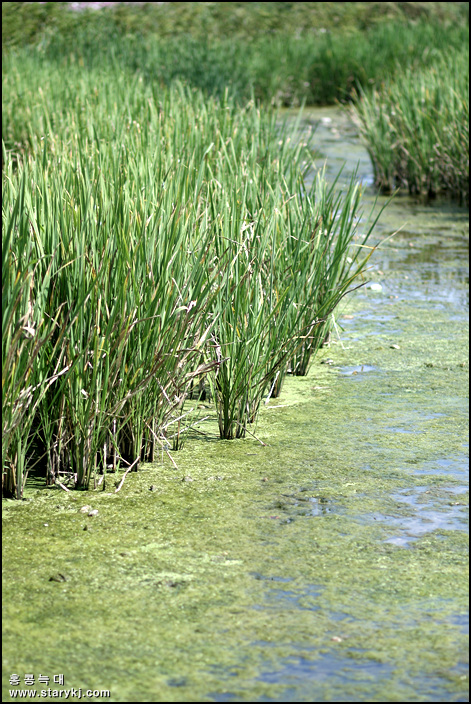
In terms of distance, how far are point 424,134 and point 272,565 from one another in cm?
506

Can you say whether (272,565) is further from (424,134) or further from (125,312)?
(424,134)

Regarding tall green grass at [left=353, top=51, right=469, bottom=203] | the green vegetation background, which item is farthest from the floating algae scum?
the green vegetation background

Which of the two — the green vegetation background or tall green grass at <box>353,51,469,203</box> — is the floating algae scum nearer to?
tall green grass at <box>353,51,469,203</box>

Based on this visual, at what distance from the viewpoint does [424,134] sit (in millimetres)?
6551

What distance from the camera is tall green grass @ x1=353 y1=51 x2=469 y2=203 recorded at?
6.46 meters

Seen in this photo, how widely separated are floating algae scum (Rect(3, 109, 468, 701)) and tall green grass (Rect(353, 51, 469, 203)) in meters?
3.69

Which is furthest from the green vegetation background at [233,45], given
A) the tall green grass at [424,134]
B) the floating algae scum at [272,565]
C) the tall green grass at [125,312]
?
the floating algae scum at [272,565]

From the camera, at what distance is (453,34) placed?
11031 mm

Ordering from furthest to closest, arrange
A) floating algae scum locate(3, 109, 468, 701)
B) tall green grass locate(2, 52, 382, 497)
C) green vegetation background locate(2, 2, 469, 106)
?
green vegetation background locate(2, 2, 469, 106) → tall green grass locate(2, 52, 382, 497) → floating algae scum locate(3, 109, 468, 701)

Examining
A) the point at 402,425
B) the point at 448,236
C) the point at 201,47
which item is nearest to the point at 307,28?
the point at 201,47

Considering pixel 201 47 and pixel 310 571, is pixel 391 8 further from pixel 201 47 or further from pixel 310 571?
pixel 310 571

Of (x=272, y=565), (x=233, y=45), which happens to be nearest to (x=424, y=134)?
(x=272, y=565)

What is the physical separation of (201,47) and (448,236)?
16.2 feet

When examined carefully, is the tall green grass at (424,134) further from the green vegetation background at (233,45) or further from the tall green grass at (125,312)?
the tall green grass at (125,312)
